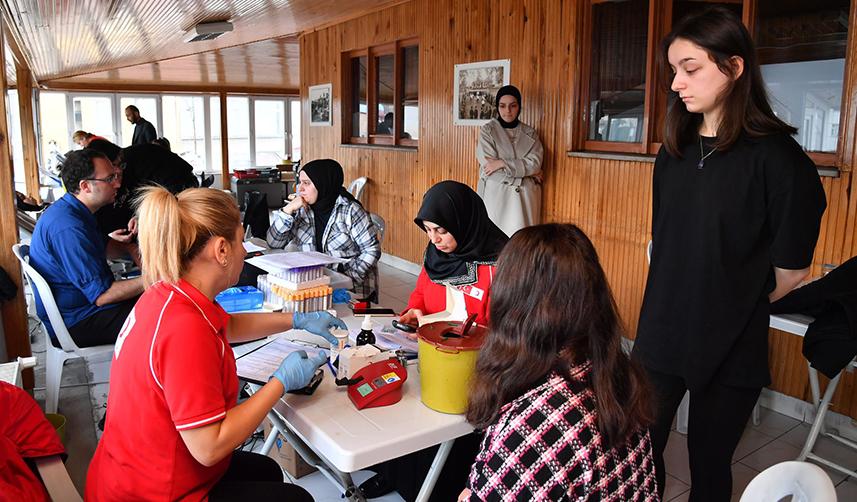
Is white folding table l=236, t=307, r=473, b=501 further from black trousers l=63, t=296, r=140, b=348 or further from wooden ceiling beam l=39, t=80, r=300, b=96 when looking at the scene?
wooden ceiling beam l=39, t=80, r=300, b=96

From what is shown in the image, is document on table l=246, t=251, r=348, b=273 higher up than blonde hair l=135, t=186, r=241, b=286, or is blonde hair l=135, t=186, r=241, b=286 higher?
blonde hair l=135, t=186, r=241, b=286

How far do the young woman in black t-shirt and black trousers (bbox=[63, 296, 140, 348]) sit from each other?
2.31 metres

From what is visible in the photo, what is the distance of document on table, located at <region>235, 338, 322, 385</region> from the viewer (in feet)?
5.93

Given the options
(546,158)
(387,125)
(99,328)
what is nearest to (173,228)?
(99,328)

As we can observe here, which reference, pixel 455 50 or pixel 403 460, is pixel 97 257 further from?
pixel 455 50

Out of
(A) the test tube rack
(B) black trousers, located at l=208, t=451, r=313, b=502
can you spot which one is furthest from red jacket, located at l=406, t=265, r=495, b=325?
(B) black trousers, located at l=208, t=451, r=313, b=502

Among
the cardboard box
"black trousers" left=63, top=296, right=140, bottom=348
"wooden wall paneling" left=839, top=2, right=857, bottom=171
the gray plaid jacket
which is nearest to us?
the cardboard box

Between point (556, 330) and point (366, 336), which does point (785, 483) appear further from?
point (366, 336)

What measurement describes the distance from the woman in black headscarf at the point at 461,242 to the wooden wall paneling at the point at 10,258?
2.09 metres

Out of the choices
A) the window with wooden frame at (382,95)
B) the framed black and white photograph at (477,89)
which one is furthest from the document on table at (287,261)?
the window with wooden frame at (382,95)

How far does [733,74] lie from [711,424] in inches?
36.8

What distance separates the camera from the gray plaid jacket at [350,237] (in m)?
3.39

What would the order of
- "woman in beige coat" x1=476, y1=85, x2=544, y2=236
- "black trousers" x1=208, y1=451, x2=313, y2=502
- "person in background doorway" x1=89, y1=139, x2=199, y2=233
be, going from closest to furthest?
"black trousers" x1=208, y1=451, x2=313, y2=502 < "person in background doorway" x1=89, y1=139, x2=199, y2=233 < "woman in beige coat" x1=476, y1=85, x2=544, y2=236

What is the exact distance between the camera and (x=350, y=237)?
3.47 metres
